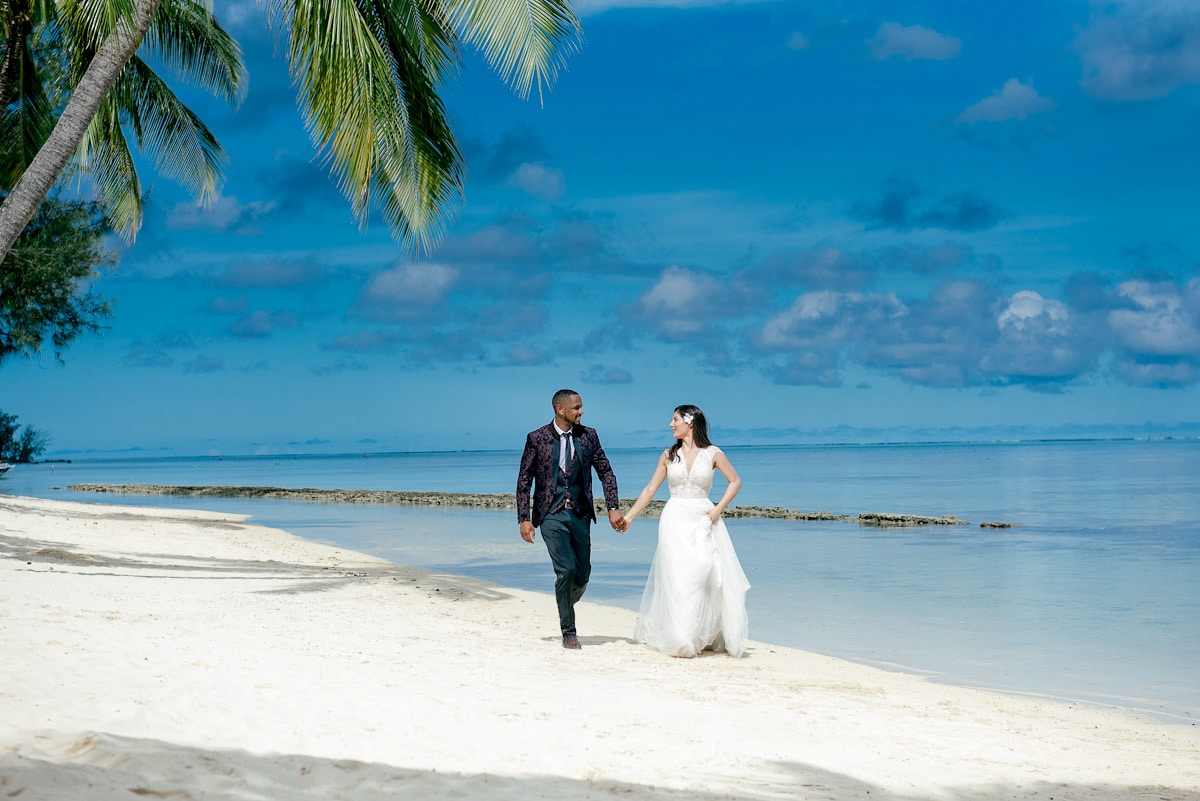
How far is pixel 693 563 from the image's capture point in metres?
8.54

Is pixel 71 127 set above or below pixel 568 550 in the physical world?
above

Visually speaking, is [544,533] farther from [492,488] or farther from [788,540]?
[492,488]

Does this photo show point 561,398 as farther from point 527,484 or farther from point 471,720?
point 471,720

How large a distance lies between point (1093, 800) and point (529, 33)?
734 cm

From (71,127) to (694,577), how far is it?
6.52 metres

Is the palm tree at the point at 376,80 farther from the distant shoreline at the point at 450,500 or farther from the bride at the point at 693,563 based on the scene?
the distant shoreline at the point at 450,500

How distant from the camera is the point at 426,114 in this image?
11.8 metres

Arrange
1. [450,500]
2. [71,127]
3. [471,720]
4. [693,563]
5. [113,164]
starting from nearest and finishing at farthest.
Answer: [471,720] < [693,563] < [71,127] < [113,164] < [450,500]

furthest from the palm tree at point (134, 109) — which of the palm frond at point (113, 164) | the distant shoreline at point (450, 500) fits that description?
the distant shoreline at point (450, 500)

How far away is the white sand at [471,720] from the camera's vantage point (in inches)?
184

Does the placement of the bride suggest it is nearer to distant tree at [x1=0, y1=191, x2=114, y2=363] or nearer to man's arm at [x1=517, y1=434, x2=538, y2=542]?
man's arm at [x1=517, y1=434, x2=538, y2=542]

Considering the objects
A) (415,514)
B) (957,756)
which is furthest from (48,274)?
(957,756)


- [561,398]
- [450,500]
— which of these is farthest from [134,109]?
[450,500]

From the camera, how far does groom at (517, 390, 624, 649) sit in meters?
8.39
